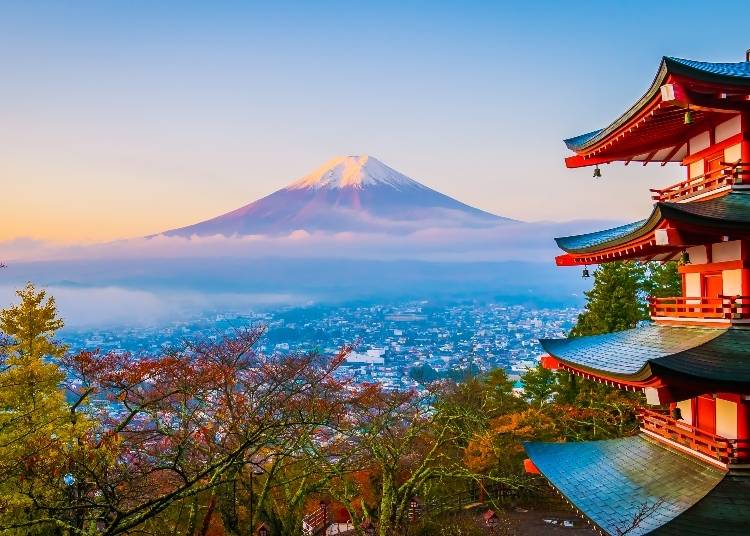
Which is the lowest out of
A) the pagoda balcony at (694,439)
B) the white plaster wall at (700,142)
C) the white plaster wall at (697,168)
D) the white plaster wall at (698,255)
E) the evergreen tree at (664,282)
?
the pagoda balcony at (694,439)

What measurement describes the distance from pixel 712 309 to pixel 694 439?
1.69 metres

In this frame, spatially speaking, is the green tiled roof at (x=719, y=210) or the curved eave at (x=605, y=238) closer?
the green tiled roof at (x=719, y=210)

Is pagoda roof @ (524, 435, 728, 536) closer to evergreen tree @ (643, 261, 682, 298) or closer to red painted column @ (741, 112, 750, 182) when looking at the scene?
red painted column @ (741, 112, 750, 182)

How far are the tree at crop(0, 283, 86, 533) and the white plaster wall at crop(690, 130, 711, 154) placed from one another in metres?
10.3

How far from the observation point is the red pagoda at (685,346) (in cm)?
674

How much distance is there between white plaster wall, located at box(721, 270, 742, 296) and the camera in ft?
24.7

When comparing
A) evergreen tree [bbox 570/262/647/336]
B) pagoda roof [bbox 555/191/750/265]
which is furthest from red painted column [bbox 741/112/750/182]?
evergreen tree [bbox 570/262/647/336]

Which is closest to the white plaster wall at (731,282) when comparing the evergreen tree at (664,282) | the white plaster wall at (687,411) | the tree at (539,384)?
the white plaster wall at (687,411)

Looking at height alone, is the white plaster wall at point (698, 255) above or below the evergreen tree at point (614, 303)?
above

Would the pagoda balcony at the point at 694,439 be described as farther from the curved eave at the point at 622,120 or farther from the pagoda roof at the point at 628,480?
the curved eave at the point at 622,120

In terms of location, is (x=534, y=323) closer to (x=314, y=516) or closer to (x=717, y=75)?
(x=314, y=516)

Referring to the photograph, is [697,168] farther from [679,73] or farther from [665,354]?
[665,354]

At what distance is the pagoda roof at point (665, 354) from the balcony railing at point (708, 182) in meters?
1.81

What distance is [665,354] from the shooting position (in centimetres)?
759
